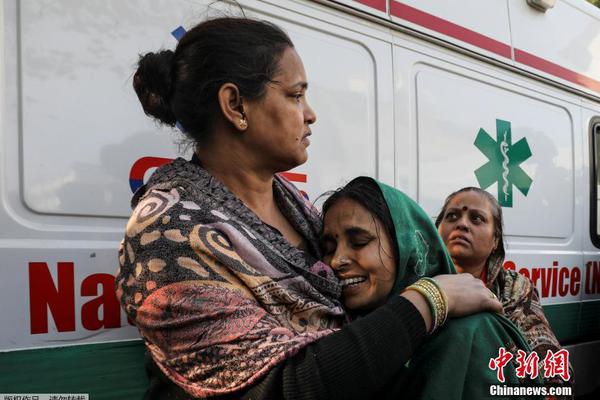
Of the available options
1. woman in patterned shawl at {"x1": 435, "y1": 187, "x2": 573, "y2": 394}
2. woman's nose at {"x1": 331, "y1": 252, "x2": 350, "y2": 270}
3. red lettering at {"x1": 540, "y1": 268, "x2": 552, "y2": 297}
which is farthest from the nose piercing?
red lettering at {"x1": 540, "y1": 268, "x2": 552, "y2": 297}

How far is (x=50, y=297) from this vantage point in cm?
148

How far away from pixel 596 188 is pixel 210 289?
344 cm

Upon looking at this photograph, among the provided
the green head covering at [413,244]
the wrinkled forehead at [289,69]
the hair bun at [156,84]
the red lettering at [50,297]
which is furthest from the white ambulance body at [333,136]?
the green head covering at [413,244]

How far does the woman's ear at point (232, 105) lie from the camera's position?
123cm

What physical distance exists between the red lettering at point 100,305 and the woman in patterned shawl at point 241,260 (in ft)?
1.38

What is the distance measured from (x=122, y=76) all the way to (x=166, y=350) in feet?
3.10

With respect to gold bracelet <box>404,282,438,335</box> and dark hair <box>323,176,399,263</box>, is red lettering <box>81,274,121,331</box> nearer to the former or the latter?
dark hair <box>323,176,399,263</box>

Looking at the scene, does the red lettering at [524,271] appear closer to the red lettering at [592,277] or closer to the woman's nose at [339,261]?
the red lettering at [592,277]

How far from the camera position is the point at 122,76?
168cm

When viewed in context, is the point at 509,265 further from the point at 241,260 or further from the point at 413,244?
the point at 241,260

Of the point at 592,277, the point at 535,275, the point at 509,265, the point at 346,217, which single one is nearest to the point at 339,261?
the point at 346,217

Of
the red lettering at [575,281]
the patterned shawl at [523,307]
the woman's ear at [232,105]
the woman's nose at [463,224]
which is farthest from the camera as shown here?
the red lettering at [575,281]

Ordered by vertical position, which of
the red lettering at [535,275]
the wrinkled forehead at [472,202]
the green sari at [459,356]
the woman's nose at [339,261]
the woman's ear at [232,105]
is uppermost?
the woman's ear at [232,105]

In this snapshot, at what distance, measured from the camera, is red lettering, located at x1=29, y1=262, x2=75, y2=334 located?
57.1 inches
